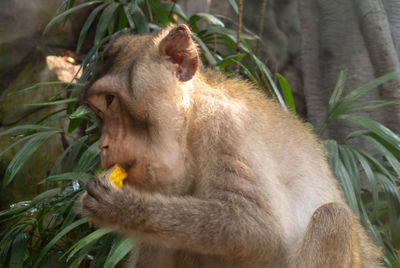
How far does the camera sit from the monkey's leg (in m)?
2.12

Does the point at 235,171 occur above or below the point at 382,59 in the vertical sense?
above

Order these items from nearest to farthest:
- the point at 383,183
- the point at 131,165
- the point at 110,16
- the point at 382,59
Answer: the point at 131,165 → the point at 383,183 → the point at 110,16 → the point at 382,59

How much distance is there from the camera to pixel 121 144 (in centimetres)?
217

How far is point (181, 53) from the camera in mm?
2359

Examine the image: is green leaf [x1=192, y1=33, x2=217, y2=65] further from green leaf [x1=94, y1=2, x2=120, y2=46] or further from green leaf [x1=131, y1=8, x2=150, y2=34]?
green leaf [x1=94, y1=2, x2=120, y2=46]

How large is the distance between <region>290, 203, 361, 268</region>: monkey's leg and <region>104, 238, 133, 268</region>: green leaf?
38.4 inches

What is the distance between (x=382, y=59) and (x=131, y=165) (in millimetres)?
3552

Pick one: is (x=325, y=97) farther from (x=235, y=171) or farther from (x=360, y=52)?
(x=235, y=171)

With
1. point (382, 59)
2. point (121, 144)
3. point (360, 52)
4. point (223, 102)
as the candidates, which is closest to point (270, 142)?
point (223, 102)

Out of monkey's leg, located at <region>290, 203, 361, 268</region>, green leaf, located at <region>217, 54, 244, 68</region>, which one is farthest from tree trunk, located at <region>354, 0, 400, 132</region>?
monkey's leg, located at <region>290, 203, 361, 268</region>

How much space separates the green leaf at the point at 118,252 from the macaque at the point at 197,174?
21cm

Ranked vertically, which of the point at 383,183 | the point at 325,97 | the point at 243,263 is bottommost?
the point at 325,97

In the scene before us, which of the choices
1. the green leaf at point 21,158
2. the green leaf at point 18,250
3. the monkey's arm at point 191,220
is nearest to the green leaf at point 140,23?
the green leaf at point 21,158

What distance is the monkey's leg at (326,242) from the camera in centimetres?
212
